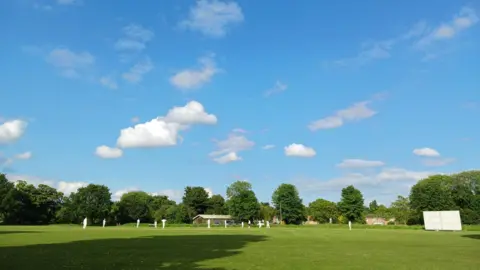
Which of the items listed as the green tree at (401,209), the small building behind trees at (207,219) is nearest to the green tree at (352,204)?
the green tree at (401,209)

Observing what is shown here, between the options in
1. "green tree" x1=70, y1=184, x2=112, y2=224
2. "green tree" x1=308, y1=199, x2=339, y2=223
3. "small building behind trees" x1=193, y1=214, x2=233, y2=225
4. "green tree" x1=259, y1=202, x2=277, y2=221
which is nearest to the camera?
"green tree" x1=70, y1=184, x2=112, y2=224

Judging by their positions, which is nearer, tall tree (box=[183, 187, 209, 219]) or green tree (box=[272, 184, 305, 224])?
green tree (box=[272, 184, 305, 224])

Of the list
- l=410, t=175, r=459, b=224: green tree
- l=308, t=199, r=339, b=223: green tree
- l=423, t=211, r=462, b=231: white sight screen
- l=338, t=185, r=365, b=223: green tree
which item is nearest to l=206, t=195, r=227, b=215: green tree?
l=308, t=199, r=339, b=223: green tree

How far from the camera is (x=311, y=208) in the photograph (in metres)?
152

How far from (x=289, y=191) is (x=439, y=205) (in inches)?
1599

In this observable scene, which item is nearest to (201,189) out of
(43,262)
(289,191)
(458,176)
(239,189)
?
(239,189)

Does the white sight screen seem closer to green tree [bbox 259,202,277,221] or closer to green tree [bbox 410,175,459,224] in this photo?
green tree [bbox 410,175,459,224]

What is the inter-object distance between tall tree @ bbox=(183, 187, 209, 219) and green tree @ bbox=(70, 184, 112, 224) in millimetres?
29633

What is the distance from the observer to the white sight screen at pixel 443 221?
57719mm

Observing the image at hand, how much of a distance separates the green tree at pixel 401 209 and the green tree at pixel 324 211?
62.2 feet

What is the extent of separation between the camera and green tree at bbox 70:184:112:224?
338ft

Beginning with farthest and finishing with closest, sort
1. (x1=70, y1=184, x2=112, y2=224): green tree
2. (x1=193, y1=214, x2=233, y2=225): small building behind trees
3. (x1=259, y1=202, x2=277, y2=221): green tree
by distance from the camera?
(x1=259, y1=202, x2=277, y2=221): green tree < (x1=193, y1=214, x2=233, y2=225): small building behind trees < (x1=70, y1=184, x2=112, y2=224): green tree

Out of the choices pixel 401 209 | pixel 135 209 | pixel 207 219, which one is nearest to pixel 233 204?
pixel 207 219

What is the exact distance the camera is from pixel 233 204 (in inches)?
4734
